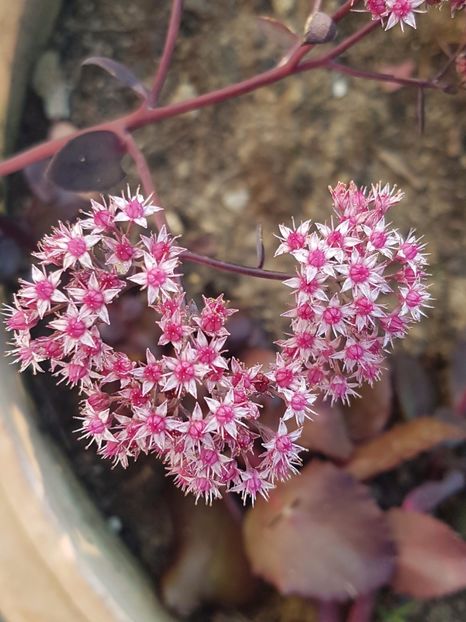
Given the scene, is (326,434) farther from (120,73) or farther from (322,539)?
(120,73)

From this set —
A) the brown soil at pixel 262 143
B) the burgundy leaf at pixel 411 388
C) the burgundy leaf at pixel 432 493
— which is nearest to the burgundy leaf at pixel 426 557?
the burgundy leaf at pixel 432 493

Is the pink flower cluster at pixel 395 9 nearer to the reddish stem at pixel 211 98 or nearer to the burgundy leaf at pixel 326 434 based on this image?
the reddish stem at pixel 211 98

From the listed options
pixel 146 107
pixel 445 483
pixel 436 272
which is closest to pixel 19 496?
pixel 146 107

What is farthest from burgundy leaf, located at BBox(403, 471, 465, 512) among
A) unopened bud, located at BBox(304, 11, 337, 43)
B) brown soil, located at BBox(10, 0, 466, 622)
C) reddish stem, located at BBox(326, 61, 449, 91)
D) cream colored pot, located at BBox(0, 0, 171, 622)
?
unopened bud, located at BBox(304, 11, 337, 43)

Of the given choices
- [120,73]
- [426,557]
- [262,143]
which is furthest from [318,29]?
[426,557]

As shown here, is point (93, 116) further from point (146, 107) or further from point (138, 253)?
point (138, 253)

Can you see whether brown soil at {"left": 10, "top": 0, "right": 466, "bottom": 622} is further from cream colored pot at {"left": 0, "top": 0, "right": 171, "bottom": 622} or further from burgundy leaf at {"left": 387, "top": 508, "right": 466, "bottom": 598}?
burgundy leaf at {"left": 387, "top": 508, "right": 466, "bottom": 598}
